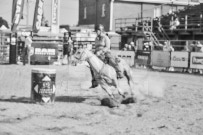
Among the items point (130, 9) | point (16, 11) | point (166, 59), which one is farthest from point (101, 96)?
point (130, 9)

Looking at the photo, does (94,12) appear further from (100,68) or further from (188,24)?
(100,68)

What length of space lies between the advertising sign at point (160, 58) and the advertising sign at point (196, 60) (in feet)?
6.97

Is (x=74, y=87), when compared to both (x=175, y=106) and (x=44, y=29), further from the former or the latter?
(x=44, y=29)

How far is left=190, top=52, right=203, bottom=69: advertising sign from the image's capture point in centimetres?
2397

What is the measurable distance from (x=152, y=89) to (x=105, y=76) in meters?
4.30

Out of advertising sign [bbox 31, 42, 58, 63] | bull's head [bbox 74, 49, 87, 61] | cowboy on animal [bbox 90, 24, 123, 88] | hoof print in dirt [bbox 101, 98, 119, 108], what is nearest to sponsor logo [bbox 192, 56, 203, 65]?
advertising sign [bbox 31, 42, 58, 63]

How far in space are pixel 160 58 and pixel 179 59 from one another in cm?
183

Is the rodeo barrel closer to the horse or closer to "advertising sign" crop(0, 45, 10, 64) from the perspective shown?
the horse

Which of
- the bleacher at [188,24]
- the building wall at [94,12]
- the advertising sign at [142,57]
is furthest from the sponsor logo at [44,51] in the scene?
the building wall at [94,12]

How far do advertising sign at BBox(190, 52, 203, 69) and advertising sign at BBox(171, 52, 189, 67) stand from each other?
385 mm

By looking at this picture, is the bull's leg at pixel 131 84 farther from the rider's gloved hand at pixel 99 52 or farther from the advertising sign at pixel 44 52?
the advertising sign at pixel 44 52

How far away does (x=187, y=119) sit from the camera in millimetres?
9398

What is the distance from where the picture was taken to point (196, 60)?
951 inches

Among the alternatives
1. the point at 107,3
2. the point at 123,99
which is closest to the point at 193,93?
the point at 123,99
